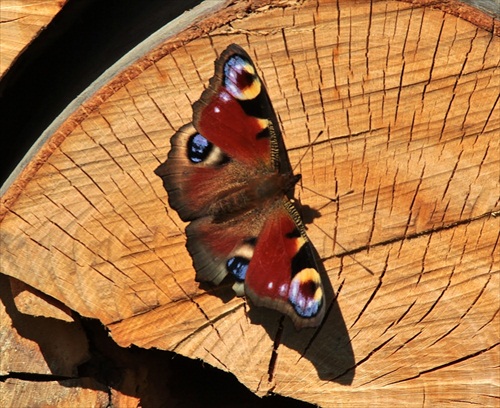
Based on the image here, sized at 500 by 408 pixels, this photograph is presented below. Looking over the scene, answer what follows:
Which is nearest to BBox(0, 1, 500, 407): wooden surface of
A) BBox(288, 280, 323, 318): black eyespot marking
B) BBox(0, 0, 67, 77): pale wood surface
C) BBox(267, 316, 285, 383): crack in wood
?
BBox(267, 316, 285, 383): crack in wood

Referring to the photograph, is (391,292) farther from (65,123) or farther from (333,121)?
(65,123)

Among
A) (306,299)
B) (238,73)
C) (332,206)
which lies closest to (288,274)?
(306,299)

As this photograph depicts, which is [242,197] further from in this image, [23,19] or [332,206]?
[23,19]

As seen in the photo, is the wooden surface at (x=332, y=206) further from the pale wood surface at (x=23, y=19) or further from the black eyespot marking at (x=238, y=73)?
the pale wood surface at (x=23, y=19)

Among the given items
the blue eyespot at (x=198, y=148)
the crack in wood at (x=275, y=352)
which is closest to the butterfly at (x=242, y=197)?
the blue eyespot at (x=198, y=148)

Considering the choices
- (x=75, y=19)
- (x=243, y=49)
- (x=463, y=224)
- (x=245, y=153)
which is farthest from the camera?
(x=75, y=19)

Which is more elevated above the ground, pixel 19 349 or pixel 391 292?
pixel 391 292

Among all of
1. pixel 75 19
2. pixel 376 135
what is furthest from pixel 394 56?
pixel 75 19
